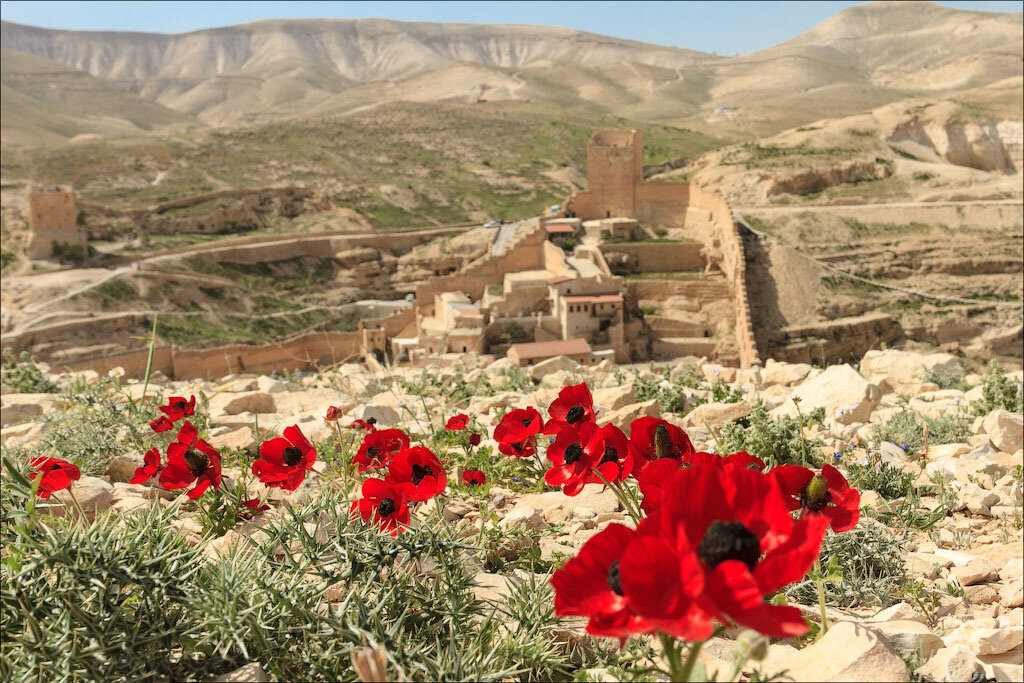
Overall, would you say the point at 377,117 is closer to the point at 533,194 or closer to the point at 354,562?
the point at 533,194

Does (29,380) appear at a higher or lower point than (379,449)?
lower

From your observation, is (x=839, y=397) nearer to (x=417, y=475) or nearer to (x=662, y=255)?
(x=417, y=475)

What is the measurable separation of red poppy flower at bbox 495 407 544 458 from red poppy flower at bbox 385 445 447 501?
274 millimetres

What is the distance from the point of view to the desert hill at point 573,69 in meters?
104

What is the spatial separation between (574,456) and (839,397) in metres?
3.82

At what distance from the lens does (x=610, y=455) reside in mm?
2146

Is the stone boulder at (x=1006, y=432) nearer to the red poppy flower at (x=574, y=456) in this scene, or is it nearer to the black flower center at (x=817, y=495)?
the black flower center at (x=817, y=495)

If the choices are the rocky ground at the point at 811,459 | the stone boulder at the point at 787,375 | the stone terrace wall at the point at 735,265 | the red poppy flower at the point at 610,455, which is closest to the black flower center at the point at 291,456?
the rocky ground at the point at 811,459

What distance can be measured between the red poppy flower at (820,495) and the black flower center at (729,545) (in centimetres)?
59

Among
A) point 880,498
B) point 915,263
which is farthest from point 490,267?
point 880,498

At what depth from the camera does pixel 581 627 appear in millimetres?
2281

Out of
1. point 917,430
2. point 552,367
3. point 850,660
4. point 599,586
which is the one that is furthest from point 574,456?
point 552,367

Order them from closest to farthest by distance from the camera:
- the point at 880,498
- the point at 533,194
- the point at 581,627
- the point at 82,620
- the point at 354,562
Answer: the point at 82,620 < the point at 354,562 < the point at 581,627 < the point at 880,498 < the point at 533,194

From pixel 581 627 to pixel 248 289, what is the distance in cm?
3466
